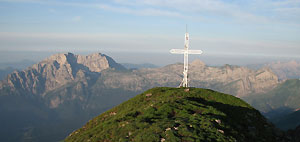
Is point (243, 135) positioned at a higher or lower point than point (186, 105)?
lower

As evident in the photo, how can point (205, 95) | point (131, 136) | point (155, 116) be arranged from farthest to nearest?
point (205, 95)
point (155, 116)
point (131, 136)

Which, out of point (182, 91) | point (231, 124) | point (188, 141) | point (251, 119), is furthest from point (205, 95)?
point (188, 141)

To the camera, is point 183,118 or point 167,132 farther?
point 183,118

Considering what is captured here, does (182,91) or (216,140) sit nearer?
(216,140)

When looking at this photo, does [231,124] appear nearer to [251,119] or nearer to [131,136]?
[251,119]

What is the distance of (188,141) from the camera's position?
108 ft

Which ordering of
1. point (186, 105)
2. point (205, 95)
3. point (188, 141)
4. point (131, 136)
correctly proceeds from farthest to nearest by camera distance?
point (205, 95) < point (186, 105) < point (131, 136) < point (188, 141)

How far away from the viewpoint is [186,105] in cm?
4856

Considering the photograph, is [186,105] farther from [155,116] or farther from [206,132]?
[206,132]

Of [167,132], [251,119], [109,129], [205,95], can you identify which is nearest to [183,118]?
[167,132]

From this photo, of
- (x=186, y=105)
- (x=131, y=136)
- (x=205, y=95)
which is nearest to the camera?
(x=131, y=136)

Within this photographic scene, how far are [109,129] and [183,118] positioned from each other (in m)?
11.1

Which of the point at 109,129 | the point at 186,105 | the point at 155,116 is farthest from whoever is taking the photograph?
the point at 186,105

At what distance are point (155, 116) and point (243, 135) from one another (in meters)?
13.6
